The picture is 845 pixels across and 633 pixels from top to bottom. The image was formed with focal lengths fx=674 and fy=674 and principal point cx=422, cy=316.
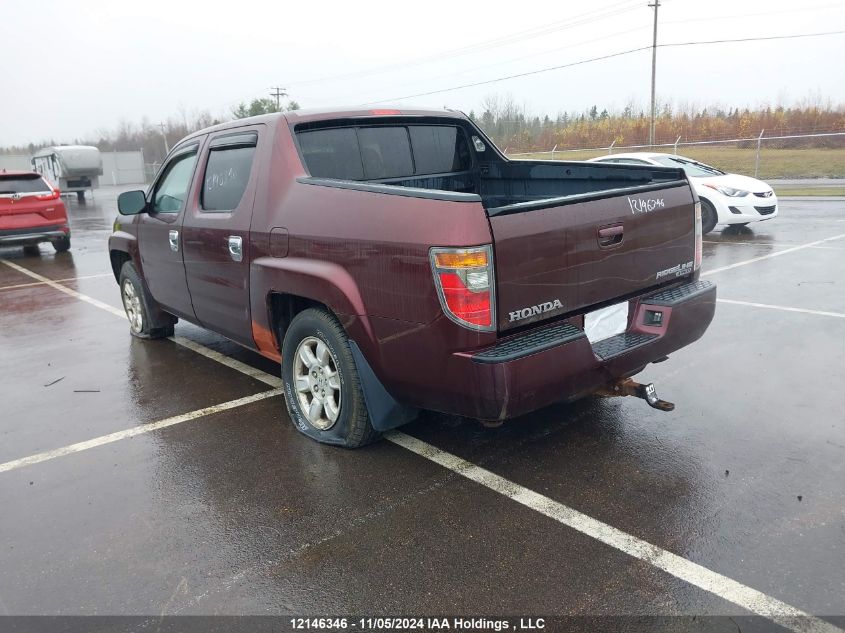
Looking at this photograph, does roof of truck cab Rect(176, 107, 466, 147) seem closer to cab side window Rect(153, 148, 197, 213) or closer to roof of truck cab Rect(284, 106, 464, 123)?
roof of truck cab Rect(284, 106, 464, 123)

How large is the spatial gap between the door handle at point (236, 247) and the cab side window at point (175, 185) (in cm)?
102

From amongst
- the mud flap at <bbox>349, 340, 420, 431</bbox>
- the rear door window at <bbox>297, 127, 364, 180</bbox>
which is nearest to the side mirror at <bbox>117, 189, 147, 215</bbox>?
the rear door window at <bbox>297, 127, 364, 180</bbox>

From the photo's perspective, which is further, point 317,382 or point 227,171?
point 227,171

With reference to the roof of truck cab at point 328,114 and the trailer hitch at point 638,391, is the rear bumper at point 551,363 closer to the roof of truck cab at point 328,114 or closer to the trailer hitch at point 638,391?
the trailer hitch at point 638,391

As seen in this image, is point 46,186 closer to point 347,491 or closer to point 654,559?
point 347,491

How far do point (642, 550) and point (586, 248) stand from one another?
143 cm

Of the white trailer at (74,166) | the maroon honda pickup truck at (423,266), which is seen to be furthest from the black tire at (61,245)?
the white trailer at (74,166)

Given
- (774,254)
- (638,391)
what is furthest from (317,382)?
(774,254)

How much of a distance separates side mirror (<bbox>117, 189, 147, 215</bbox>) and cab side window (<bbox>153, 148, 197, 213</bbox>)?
0.35 ft

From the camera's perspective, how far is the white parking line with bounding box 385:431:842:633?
2443 mm

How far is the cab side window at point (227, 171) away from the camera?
4.42 meters

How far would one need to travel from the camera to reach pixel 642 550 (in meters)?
2.88

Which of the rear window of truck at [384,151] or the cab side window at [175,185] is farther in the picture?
the cab side window at [175,185]

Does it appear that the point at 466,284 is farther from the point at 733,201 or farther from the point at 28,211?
the point at 28,211
